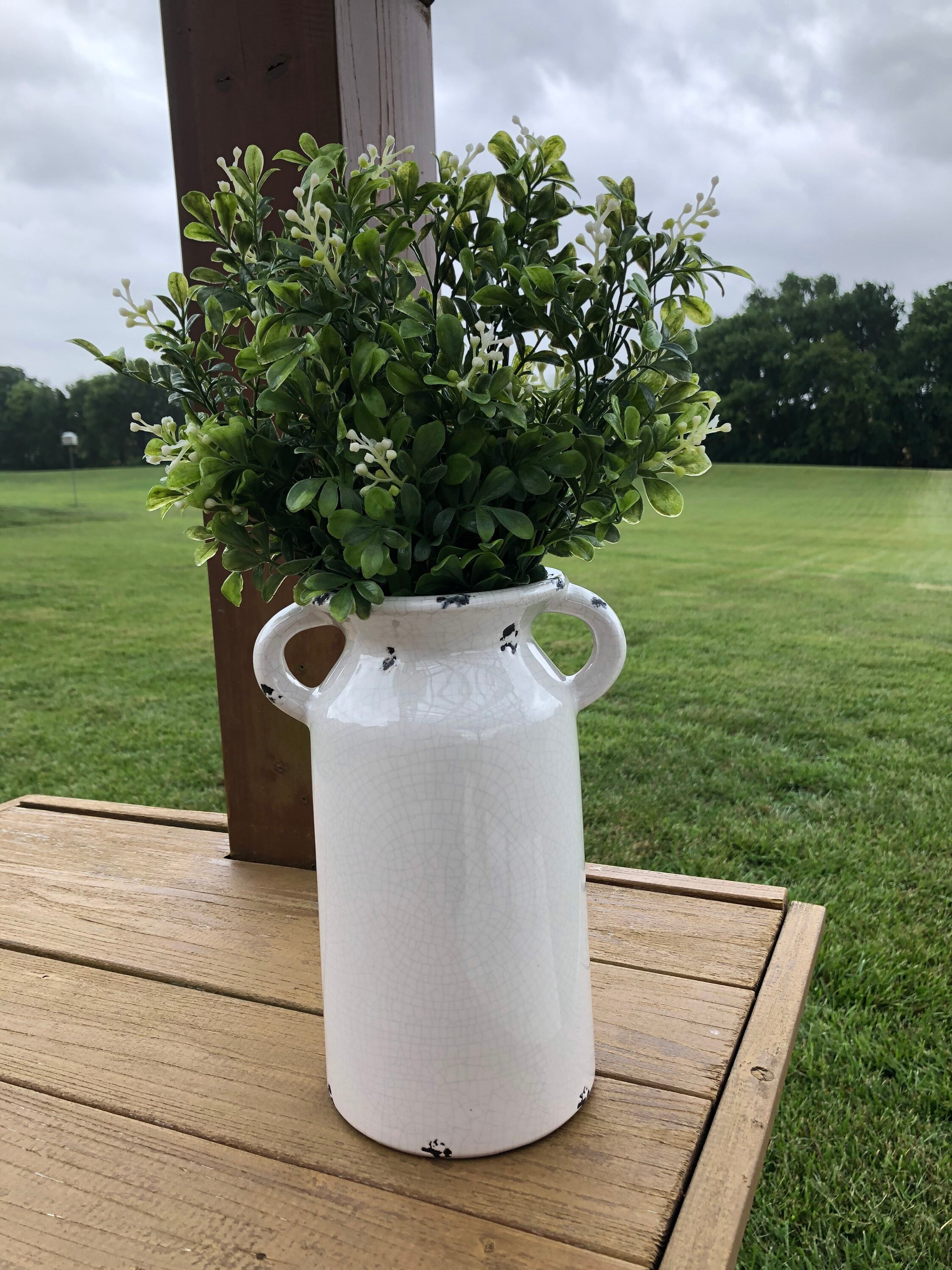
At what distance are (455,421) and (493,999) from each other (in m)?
0.35

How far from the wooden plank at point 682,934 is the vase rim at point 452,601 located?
410mm

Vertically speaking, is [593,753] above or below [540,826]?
below

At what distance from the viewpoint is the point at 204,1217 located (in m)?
0.52

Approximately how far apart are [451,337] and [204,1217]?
0.52 m

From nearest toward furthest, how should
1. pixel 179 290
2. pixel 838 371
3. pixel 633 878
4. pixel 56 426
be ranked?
pixel 179 290 < pixel 633 878 < pixel 838 371 < pixel 56 426

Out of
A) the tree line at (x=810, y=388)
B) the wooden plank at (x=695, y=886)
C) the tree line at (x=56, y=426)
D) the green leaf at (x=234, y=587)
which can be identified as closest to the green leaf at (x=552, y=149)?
the green leaf at (x=234, y=587)

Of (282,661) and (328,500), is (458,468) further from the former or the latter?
(282,661)

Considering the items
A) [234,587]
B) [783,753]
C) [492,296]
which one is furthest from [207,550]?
[783,753]

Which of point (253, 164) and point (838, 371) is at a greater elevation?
point (838, 371)

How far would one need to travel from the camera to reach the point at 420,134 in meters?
0.96

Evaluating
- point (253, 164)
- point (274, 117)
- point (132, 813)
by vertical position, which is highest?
point (274, 117)

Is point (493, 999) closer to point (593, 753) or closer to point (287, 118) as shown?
point (287, 118)

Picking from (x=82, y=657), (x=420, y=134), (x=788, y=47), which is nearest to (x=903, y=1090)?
(x=420, y=134)

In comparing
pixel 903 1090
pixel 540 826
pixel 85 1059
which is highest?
pixel 540 826
